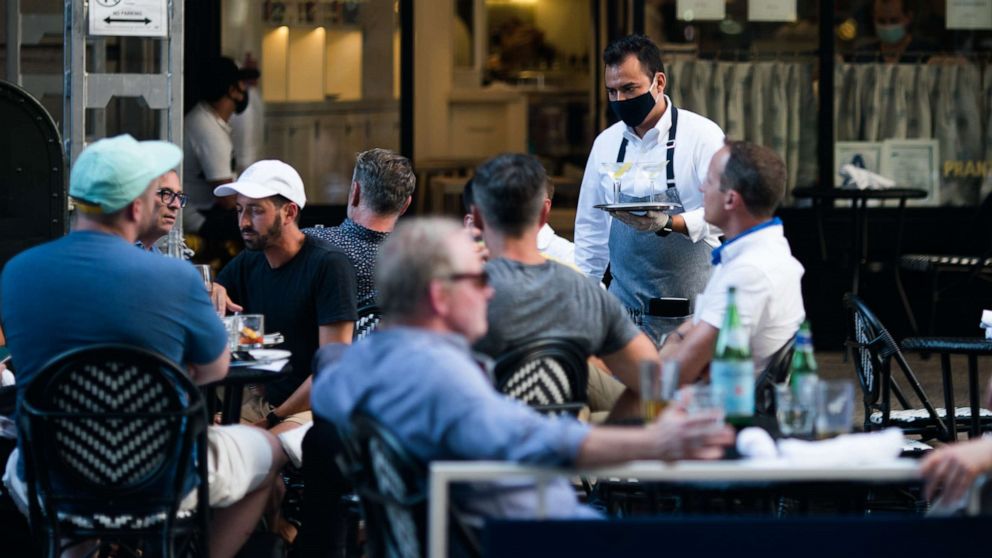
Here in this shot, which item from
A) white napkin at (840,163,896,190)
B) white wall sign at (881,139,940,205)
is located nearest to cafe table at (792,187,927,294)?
white napkin at (840,163,896,190)

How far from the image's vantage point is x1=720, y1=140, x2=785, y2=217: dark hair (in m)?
4.98

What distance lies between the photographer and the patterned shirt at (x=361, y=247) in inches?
240

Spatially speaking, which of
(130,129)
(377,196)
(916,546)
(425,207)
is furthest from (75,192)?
(425,207)

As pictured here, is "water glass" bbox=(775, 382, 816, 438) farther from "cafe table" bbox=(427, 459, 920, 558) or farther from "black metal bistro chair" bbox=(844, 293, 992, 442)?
"black metal bistro chair" bbox=(844, 293, 992, 442)

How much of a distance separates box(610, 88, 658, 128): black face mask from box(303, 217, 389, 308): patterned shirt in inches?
49.2

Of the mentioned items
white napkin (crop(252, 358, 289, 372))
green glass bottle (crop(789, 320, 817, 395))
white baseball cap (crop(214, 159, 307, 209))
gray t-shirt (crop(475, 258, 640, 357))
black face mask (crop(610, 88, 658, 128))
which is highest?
black face mask (crop(610, 88, 658, 128))

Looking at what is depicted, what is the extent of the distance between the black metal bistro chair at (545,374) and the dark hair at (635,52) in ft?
8.49

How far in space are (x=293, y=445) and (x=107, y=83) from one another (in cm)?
246

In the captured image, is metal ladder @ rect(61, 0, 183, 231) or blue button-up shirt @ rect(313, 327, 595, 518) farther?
metal ladder @ rect(61, 0, 183, 231)

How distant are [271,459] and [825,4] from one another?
638 cm

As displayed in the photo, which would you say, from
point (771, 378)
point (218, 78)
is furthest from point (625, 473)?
point (218, 78)

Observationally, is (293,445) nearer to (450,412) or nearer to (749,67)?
(450,412)

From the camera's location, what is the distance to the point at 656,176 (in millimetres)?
6723

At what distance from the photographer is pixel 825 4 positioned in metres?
10.4
